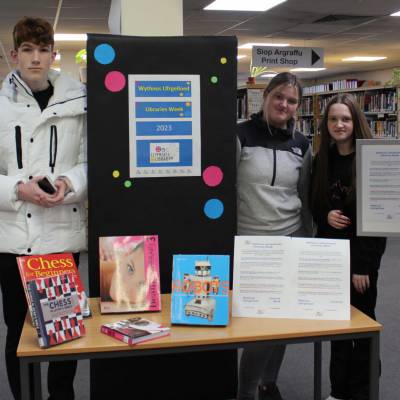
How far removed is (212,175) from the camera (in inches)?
99.6

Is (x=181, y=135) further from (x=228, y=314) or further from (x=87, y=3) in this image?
(x=87, y=3)

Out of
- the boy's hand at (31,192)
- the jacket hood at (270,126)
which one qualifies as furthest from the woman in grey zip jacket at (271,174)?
the boy's hand at (31,192)

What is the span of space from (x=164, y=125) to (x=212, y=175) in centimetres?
31

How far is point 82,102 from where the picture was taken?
2395 millimetres

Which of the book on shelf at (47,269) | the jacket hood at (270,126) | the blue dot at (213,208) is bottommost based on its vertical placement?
the book on shelf at (47,269)

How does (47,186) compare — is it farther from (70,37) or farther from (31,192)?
(70,37)

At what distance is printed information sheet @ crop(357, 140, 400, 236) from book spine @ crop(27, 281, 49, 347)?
4.46 feet

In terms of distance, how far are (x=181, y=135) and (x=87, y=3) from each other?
513cm

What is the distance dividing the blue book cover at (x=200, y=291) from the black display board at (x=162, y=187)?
46cm

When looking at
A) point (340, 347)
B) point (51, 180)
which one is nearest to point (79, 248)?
point (51, 180)

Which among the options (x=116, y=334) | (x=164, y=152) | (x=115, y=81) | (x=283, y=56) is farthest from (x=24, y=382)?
(x=283, y=56)

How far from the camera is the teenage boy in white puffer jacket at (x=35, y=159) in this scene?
7.27 ft

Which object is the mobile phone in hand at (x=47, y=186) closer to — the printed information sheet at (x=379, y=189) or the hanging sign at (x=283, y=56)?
the printed information sheet at (x=379, y=189)

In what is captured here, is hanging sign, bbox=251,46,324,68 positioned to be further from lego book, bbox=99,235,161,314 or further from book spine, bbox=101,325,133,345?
book spine, bbox=101,325,133,345
